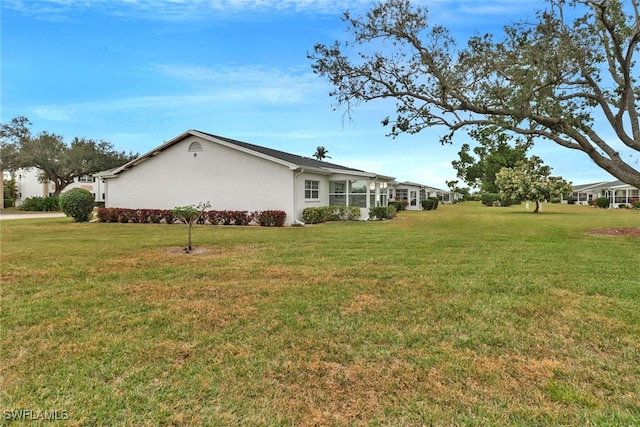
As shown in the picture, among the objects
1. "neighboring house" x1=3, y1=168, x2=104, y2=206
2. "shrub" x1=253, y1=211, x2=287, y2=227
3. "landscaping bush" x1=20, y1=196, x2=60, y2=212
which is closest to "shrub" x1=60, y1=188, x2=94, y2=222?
"shrub" x1=253, y1=211, x2=287, y2=227

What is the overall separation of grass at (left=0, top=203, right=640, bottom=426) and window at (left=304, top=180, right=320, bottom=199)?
1149cm


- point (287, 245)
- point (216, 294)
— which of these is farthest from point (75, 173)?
point (216, 294)

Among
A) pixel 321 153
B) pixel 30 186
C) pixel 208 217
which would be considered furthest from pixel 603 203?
pixel 30 186

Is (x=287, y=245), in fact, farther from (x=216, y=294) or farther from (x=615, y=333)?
(x=615, y=333)

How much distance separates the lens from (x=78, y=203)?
18.5 metres

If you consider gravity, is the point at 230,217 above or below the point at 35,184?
below

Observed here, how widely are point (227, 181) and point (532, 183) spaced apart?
25005 millimetres

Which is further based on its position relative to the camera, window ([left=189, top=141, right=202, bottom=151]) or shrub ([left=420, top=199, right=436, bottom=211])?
shrub ([left=420, top=199, right=436, bottom=211])

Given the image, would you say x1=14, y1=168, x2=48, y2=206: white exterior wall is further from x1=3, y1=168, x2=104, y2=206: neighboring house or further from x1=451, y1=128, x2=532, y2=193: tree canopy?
x1=451, y1=128, x2=532, y2=193: tree canopy

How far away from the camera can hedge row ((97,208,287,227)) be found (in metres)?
17.0

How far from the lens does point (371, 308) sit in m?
4.52

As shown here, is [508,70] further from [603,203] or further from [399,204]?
[603,203]

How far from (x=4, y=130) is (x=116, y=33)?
3665 cm

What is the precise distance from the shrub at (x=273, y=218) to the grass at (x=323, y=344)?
9740 millimetres
